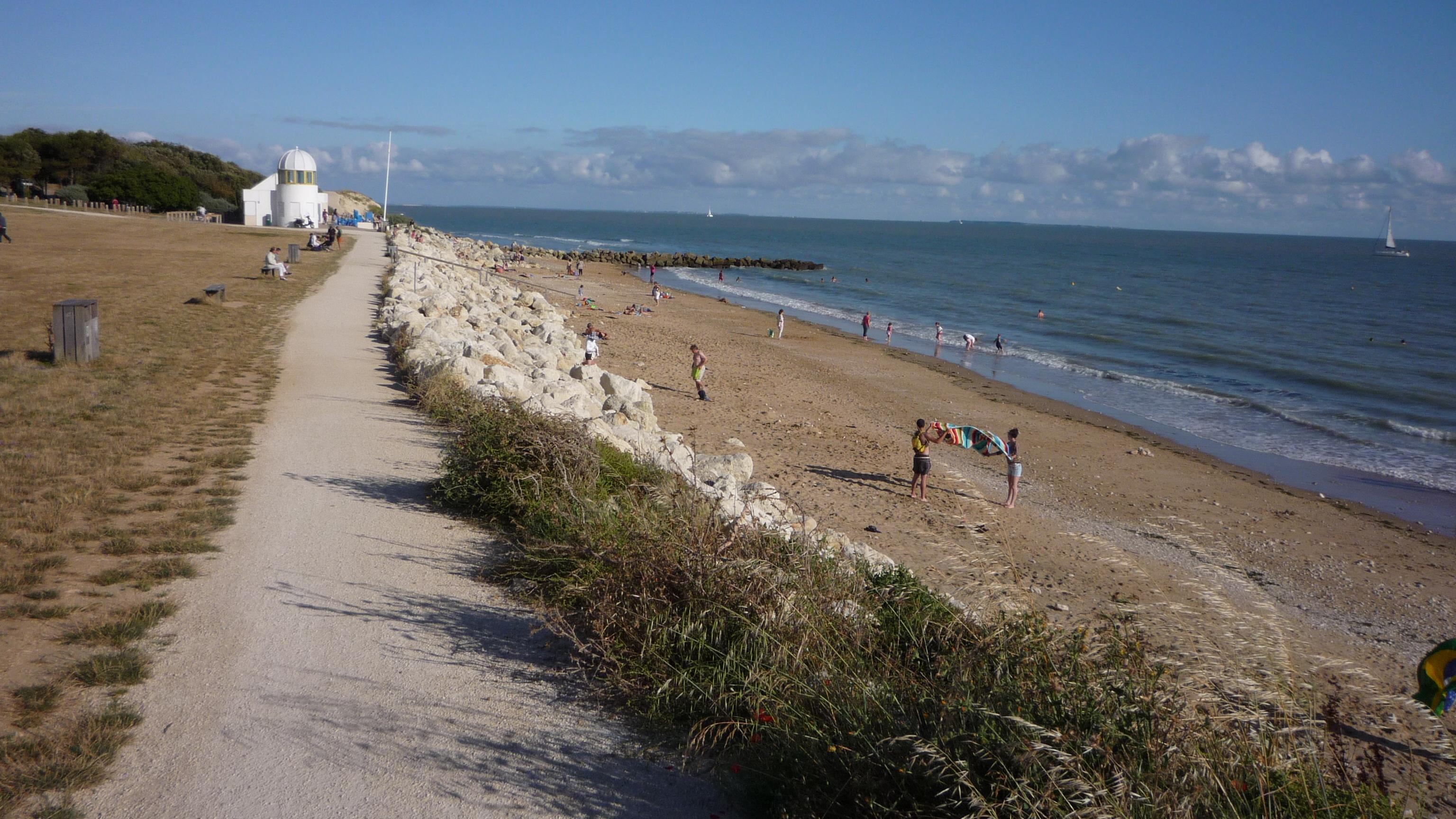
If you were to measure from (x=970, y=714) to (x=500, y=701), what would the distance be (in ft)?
8.24

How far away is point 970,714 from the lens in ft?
10.8

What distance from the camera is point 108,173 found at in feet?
199

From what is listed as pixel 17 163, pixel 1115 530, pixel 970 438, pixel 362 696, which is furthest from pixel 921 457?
pixel 17 163

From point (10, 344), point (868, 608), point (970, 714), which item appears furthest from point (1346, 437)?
point (10, 344)

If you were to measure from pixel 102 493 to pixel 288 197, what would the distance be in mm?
49652

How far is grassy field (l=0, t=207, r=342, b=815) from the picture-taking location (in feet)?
13.8

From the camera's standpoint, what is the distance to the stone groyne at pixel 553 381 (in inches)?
334

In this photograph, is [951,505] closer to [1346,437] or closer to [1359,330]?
[1346,437]

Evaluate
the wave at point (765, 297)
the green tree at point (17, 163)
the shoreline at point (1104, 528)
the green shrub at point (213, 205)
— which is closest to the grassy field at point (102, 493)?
the shoreline at point (1104, 528)

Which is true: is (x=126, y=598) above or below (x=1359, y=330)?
below

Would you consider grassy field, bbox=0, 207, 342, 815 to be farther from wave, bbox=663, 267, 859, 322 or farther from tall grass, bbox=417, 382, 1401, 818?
wave, bbox=663, 267, 859, 322

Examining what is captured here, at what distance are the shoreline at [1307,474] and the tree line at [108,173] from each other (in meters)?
55.3

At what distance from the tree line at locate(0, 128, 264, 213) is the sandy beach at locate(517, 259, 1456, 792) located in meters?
49.1

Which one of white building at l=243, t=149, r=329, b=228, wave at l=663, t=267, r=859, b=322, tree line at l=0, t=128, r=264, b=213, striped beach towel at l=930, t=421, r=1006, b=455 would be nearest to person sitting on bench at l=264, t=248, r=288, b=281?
striped beach towel at l=930, t=421, r=1006, b=455
